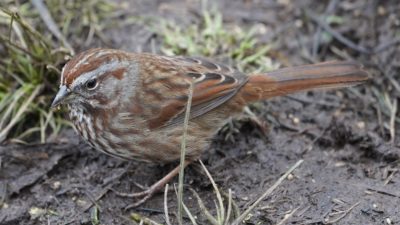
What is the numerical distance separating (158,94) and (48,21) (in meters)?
1.71

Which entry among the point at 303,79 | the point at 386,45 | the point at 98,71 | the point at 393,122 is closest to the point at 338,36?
the point at 386,45

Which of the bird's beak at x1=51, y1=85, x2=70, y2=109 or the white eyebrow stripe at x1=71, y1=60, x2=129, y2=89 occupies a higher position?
the white eyebrow stripe at x1=71, y1=60, x2=129, y2=89

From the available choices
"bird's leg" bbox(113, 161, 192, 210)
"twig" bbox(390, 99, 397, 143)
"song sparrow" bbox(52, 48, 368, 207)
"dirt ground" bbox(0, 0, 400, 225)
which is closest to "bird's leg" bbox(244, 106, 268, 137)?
"dirt ground" bbox(0, 0, 400, 225)

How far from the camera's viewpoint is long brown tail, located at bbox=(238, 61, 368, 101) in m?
4.69

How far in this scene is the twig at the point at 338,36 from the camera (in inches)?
224

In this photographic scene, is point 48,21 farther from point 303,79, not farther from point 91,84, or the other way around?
point 303,79

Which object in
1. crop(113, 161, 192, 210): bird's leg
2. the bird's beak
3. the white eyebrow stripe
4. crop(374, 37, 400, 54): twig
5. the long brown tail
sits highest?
the white eyebrow stripe

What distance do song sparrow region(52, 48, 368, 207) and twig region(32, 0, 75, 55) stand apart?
1.10 metres

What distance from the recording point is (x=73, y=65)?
4082mm

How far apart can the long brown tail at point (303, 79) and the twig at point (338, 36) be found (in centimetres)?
102

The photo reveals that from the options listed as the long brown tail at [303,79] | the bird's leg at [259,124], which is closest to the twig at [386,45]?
the long brown tail at [303,79]

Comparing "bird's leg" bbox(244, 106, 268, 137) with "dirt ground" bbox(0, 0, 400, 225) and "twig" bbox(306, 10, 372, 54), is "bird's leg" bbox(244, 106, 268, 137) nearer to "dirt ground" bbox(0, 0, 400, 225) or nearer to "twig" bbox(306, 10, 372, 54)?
"dirt ground" bbox(0, 0, 400, 225)

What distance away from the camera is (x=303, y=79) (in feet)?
15.4

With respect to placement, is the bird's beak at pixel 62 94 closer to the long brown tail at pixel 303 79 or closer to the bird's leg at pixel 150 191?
the bird's leg at pixel 150 191
